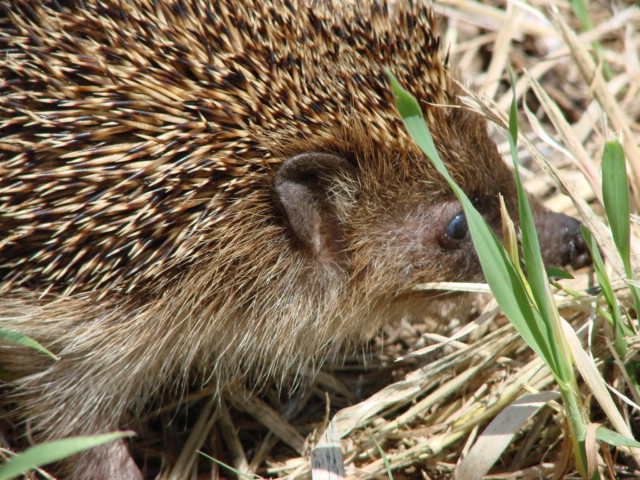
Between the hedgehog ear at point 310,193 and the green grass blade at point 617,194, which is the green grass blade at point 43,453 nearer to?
the hedgehog ear at point 310,193

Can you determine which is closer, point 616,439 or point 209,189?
point 616,439

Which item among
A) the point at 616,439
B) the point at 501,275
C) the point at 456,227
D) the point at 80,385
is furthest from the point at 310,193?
the point at 616,439

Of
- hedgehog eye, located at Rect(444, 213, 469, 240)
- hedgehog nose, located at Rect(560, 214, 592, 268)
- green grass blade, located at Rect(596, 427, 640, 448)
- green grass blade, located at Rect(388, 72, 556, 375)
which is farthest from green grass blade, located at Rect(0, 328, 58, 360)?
hedgehog nose, located at Rect(560, 214, 592, 268)

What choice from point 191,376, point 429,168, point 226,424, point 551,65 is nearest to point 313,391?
point 226,424

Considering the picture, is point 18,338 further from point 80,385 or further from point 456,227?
point 456,227

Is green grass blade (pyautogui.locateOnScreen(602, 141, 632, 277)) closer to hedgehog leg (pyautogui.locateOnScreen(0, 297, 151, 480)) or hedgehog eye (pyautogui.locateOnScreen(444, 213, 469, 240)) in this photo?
hedgehog eye (pyautogui.locateOnScreen(444, 213, 469, 240))

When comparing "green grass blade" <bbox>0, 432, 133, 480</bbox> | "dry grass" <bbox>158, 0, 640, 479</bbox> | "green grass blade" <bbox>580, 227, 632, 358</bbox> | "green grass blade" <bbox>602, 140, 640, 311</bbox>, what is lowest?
"dry grass" <bbox>158, 0, 640, 479</bbox>

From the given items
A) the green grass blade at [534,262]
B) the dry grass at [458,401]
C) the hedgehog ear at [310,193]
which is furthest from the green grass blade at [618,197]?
the hedgehog ear at [310,193]
